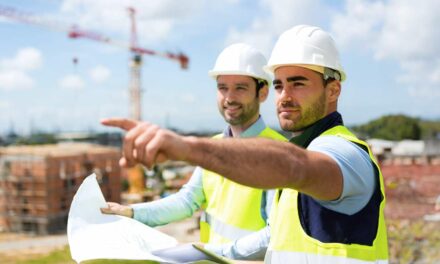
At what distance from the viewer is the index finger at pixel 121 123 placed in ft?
3.83

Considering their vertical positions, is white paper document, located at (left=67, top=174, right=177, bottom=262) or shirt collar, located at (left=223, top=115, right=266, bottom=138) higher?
shirt collar, located at (left=223, top=115, right=266, bottom=138)

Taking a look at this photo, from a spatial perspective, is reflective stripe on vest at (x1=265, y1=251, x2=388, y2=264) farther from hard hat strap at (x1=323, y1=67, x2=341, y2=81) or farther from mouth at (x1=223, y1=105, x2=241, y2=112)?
mouth at (x1=223, y1=105, x2=241, y2=112)

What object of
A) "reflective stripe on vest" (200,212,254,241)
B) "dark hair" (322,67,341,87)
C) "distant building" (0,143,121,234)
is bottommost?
"distant building" (0,143,121,234)

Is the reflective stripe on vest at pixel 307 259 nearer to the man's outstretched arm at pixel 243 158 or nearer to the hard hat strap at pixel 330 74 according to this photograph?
the man's outstretched arm at pixel 243 158

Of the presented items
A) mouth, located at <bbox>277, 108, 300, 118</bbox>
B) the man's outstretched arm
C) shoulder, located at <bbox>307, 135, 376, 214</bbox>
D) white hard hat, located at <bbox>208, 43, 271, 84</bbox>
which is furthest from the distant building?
the man's outstretched arm

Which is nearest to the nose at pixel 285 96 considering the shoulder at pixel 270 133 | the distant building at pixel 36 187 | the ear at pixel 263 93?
the shoulder at pixel 270 133

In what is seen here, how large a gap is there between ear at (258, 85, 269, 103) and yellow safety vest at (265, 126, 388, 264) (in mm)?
1322

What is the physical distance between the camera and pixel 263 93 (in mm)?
3150

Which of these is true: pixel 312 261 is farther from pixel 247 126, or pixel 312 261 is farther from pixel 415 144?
pixel 415 144

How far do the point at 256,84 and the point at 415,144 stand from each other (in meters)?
39.6

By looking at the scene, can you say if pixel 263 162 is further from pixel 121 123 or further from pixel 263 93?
pixel 263 93

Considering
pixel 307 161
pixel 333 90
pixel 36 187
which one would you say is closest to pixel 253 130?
pixel 333 90

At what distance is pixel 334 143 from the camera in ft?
5.20

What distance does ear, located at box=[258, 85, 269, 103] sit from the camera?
3.11 meters
